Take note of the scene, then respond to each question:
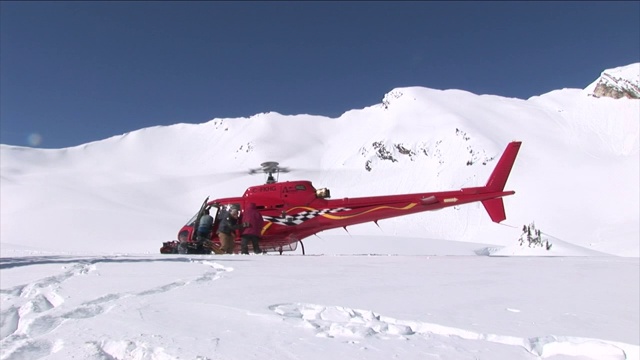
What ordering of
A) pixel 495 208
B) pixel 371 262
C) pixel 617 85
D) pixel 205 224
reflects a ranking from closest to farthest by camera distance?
1. pixel 371 262
2. pixel 205 224
3. pixel 495 208
4. pixel 617 85

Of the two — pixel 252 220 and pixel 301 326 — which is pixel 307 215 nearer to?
pixel 252 220

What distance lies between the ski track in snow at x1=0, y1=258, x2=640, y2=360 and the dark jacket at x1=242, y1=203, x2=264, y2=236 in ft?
21.9

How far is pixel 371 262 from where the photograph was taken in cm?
712

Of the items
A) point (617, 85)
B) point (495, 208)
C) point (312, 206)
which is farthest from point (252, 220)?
point (617, 85)

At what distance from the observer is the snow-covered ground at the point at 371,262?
2725 mm

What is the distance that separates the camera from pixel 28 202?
4278 cm

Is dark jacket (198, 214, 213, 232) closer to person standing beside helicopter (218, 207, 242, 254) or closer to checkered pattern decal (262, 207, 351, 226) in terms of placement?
person standing beside helicopter (218, 207, 242, 254)

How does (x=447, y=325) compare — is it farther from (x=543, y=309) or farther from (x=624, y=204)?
(x=624, y=204)

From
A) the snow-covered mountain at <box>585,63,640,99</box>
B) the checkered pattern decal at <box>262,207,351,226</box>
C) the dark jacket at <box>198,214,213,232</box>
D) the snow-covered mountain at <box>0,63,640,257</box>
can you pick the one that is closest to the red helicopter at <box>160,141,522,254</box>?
the checkered pattern decal at <box>262,207,351,226</box>

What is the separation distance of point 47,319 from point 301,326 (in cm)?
169

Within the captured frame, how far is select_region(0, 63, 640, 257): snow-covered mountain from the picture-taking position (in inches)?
1485

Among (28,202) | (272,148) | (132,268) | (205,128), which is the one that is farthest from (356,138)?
(132,268)

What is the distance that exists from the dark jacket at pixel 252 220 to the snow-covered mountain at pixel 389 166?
13.7 metres

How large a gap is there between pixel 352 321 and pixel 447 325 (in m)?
0.62
